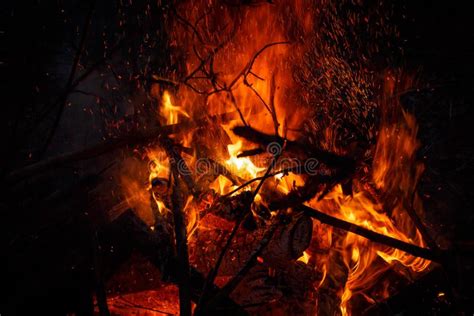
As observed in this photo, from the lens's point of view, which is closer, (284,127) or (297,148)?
(297,148)

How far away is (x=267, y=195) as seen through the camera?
10.6ft

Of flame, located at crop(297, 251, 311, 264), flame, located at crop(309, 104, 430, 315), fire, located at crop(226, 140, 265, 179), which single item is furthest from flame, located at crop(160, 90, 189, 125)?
flame, located at crop(297, 251, 311, 264)

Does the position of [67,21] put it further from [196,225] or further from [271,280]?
[271,280]

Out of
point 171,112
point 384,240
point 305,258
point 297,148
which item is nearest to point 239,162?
point 297,148

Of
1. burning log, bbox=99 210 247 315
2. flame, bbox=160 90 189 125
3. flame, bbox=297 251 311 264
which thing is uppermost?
flame, bbox=160 90 189 125

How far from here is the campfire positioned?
2.70 meters

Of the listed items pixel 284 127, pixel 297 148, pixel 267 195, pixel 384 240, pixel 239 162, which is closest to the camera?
pixel 384 240

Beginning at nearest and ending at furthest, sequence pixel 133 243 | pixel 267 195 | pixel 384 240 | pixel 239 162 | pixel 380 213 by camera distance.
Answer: pixel 384 240, pixel 133 243, pixel 380 213, pixel 267 195, pixel 239 162

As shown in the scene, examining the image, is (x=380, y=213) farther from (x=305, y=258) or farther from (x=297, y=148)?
(x=297, y=148)

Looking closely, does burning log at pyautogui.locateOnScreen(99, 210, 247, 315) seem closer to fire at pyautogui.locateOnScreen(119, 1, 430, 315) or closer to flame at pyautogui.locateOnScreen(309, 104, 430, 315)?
fire at pyautogui.locateOnScreen(119, 1, 430, 315)

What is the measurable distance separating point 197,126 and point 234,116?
50cm

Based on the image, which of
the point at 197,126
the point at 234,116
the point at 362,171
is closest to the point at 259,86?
the point at 234,116

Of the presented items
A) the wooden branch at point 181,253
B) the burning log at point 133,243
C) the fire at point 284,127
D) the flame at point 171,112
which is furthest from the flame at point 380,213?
the flame at point 171,112

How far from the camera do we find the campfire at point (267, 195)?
8.84ft
